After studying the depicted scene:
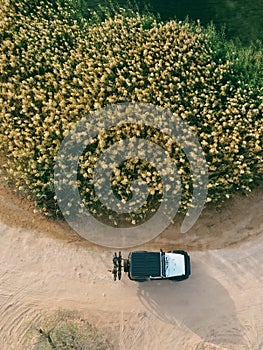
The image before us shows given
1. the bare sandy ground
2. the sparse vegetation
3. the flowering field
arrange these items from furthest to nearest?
the flowering field < the bare sandy ground < the sparse vegetation

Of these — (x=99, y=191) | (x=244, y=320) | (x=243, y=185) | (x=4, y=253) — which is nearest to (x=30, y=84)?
(x=99, y=191)

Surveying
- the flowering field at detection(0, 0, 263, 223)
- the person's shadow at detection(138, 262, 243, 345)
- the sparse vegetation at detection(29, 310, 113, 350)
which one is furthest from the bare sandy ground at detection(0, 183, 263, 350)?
the flowering field at detection(0, 0, 263, 223)

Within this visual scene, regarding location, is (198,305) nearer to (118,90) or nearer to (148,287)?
(148,287)

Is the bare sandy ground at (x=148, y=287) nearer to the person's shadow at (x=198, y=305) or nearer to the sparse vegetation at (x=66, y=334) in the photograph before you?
the person's shadow at (x=198, y=305)

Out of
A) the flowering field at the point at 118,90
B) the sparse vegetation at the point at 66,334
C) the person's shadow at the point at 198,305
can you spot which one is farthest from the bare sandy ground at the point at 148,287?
the flowering field at the point at 118,90

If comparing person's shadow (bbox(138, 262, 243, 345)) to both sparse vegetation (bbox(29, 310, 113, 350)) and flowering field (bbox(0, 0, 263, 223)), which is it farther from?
flowering field (bbox(0, 0, 263, 223))

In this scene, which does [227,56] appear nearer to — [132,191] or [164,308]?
[132,191]
